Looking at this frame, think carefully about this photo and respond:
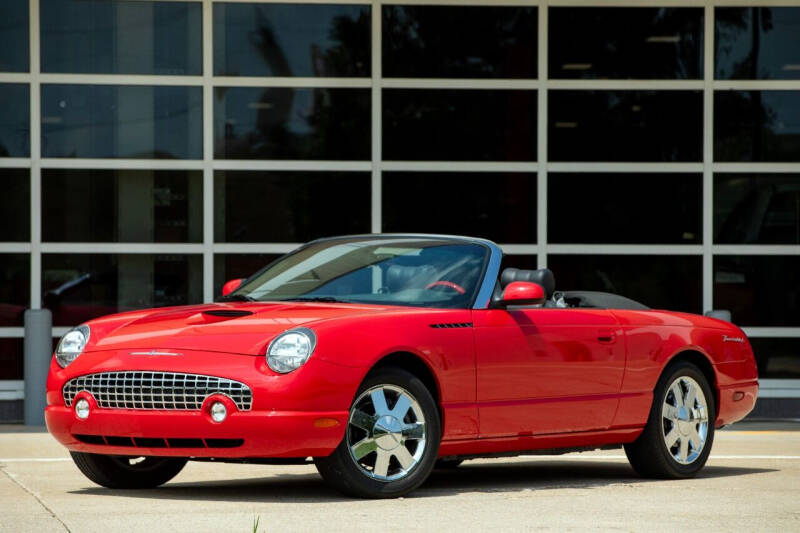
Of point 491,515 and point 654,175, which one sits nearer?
point 491,515

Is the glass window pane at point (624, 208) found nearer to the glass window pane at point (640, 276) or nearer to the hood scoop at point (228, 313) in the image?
the glass window pane at point (640, 276)

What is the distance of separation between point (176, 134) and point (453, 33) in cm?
292

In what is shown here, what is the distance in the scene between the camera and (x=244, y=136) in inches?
625

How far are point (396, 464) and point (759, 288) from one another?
30.1ft

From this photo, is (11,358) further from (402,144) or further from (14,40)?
(402,144)

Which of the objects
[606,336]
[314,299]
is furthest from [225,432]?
[606,336]

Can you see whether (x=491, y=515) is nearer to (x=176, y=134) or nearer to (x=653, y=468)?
(x=653, y=468)

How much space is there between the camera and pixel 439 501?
7.81 meters

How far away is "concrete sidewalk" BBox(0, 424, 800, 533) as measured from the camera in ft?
22.7

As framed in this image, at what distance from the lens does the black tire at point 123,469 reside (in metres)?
8.39

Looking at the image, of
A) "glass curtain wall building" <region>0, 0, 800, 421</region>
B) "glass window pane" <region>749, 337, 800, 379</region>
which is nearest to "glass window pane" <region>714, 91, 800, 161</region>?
"glass curtain wall building" <region>0, 0, 800, 421</region>

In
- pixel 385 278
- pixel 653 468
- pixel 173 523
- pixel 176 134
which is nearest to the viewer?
pixel 173 523

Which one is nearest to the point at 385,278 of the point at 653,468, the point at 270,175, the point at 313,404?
the point at 313,404

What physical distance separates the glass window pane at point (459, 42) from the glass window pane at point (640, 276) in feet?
6.39
